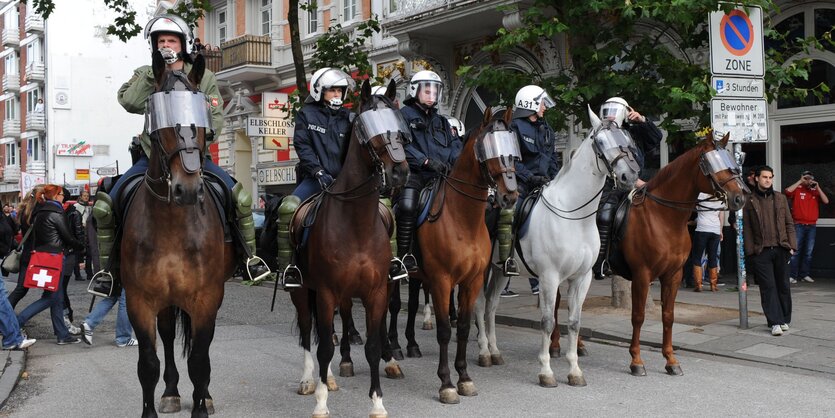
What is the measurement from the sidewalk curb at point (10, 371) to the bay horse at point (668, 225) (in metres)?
5.77

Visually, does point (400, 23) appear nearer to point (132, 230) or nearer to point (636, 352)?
point (636, 352)

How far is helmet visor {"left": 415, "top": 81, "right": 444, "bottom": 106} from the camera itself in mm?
7664

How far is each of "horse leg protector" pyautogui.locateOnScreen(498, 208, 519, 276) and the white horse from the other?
0.20m

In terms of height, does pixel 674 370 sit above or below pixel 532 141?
below

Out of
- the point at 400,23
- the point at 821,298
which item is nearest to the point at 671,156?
the point at 821,298

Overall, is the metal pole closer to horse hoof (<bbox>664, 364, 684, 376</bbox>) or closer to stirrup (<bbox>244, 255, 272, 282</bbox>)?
horse hoof (<bbox>664, 364, 684, 376</bbox>)

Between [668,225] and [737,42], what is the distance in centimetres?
336

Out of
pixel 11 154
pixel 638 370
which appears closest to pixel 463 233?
pixel 638 370

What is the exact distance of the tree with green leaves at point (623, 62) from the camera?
9.63m

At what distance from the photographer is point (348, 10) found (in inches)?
944

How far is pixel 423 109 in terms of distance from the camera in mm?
7867

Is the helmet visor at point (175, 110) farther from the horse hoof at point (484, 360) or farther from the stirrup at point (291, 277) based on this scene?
the horse hoof at point (484, 360)

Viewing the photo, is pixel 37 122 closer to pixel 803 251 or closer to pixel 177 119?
pixel 803 251

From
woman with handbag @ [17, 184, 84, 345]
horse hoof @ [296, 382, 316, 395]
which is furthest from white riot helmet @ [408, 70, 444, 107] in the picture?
woman with handbag @ [17, 184, 84, 345]
